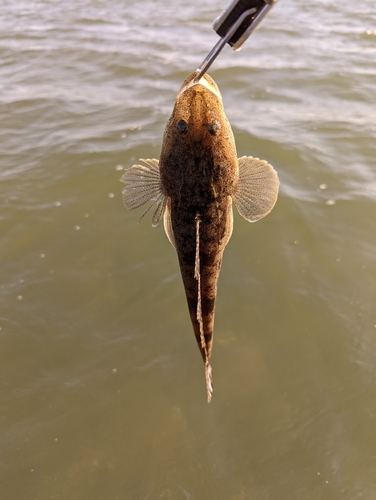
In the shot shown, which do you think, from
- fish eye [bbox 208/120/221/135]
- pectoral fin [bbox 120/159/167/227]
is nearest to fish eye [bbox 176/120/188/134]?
fish eye [bbox 208/120/221/135]

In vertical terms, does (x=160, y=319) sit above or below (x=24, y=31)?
below

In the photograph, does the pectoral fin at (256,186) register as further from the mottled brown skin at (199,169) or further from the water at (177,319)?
the water at (177,319)

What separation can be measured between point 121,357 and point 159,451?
916mm

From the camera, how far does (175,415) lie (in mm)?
3254

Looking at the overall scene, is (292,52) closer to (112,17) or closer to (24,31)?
(112,17)

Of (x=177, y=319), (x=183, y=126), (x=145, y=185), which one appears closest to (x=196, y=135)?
(x=183, y=126)

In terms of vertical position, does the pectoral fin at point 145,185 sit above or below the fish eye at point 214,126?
below

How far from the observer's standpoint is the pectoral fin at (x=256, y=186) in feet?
8.72

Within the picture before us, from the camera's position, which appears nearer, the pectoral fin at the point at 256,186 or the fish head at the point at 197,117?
the fish head at the point at 197,117

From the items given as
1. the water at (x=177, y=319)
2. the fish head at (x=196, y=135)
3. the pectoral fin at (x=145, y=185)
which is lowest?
the water at (x=177, y=319)

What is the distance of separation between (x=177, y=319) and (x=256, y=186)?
1786 mm

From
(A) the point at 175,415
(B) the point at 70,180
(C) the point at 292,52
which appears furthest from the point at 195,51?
(A) the point at 175,415

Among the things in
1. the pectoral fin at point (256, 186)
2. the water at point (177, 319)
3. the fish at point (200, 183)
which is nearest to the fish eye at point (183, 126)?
the fish at point (200, 183)

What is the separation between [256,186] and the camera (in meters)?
2.67
